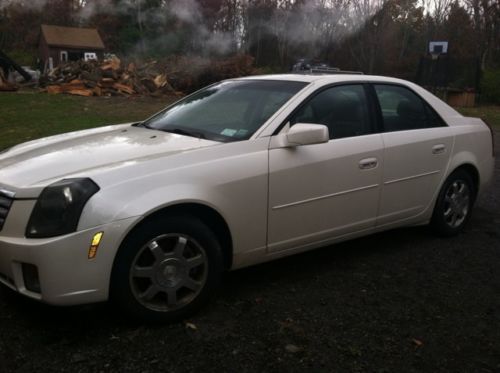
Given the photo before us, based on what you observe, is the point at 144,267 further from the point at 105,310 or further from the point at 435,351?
the point at 435,351

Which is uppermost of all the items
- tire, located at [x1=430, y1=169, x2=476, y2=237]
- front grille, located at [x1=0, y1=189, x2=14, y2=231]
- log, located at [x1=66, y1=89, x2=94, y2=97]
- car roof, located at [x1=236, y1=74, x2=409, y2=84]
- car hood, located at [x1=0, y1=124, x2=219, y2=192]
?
car roof, located at [x1=236, y1=74, x2=409, y2=84]

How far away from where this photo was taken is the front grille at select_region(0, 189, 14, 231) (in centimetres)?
292

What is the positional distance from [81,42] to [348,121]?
3912cm

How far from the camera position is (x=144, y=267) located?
3.03 metres

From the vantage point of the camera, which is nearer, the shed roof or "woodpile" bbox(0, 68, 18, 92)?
"woodpile" bbox(0, 68, 18, 92)

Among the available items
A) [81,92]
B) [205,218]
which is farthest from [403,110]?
[81,92]

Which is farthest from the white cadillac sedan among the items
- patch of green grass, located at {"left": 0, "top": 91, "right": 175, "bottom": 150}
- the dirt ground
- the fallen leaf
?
patch of green grass, located at {"left": 0, "top": 91, "right": 175, "bottom": 150}

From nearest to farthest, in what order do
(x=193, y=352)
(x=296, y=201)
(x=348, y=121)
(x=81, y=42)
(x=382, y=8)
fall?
(x=193, y=352)
(x=296, y=201)
(x=348, y=121)
(x=382, y=8)
(x=81, y=42)

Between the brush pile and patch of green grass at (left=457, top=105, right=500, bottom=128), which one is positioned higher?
the brush pile

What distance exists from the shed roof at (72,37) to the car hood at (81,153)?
36742 millimetres

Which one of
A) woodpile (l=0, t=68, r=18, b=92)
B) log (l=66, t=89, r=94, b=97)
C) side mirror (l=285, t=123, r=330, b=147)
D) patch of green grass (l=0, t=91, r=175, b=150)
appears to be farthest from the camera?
woodpile (l=0, t=68, r=18, b=92)

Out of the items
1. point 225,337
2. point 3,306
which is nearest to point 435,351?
point 225,337

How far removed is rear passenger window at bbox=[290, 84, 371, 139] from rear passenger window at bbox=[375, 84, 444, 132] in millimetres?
218

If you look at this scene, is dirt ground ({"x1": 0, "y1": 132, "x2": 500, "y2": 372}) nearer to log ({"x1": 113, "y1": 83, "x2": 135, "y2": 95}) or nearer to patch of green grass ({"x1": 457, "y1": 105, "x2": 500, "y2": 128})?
patch of green grass ({"x1": 457, "y1": 105, "x2": 500, "y2": 128})
